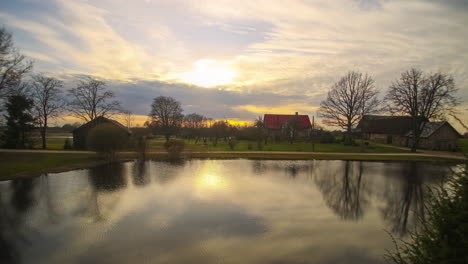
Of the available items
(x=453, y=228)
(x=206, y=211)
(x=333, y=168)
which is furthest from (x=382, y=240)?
(x=333, y=168)

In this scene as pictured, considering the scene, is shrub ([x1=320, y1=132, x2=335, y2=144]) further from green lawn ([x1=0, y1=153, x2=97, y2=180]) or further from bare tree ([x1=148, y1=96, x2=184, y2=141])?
green lawn ([x1=0, y1=153, x2=97, y2=180])

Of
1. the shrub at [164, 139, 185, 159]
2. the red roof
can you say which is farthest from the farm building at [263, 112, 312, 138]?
the shrub at [164, 139, 185, 159]

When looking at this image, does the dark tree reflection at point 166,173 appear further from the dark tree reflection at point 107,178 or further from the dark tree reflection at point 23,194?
the dark tree reflection at point 23,194

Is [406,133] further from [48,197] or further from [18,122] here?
[18,122]

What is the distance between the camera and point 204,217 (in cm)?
1038

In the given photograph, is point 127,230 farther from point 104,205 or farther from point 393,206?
point 393,206

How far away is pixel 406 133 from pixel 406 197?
39.7 m

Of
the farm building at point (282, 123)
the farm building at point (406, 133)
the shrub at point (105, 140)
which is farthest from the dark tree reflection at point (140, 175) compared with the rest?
the farm building at point (282, 123)

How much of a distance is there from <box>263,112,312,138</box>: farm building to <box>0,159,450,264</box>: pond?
38.5 metres

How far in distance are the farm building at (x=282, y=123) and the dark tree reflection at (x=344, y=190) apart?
113 feet

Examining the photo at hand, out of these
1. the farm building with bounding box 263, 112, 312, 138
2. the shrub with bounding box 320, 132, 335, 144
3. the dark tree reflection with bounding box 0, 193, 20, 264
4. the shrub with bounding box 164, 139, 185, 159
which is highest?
the farm building with bounding box 263, 112, 312, 138

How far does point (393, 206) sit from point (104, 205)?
51.4 feet

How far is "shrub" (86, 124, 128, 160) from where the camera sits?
25073 mm

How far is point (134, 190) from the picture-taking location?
14.4 metres
